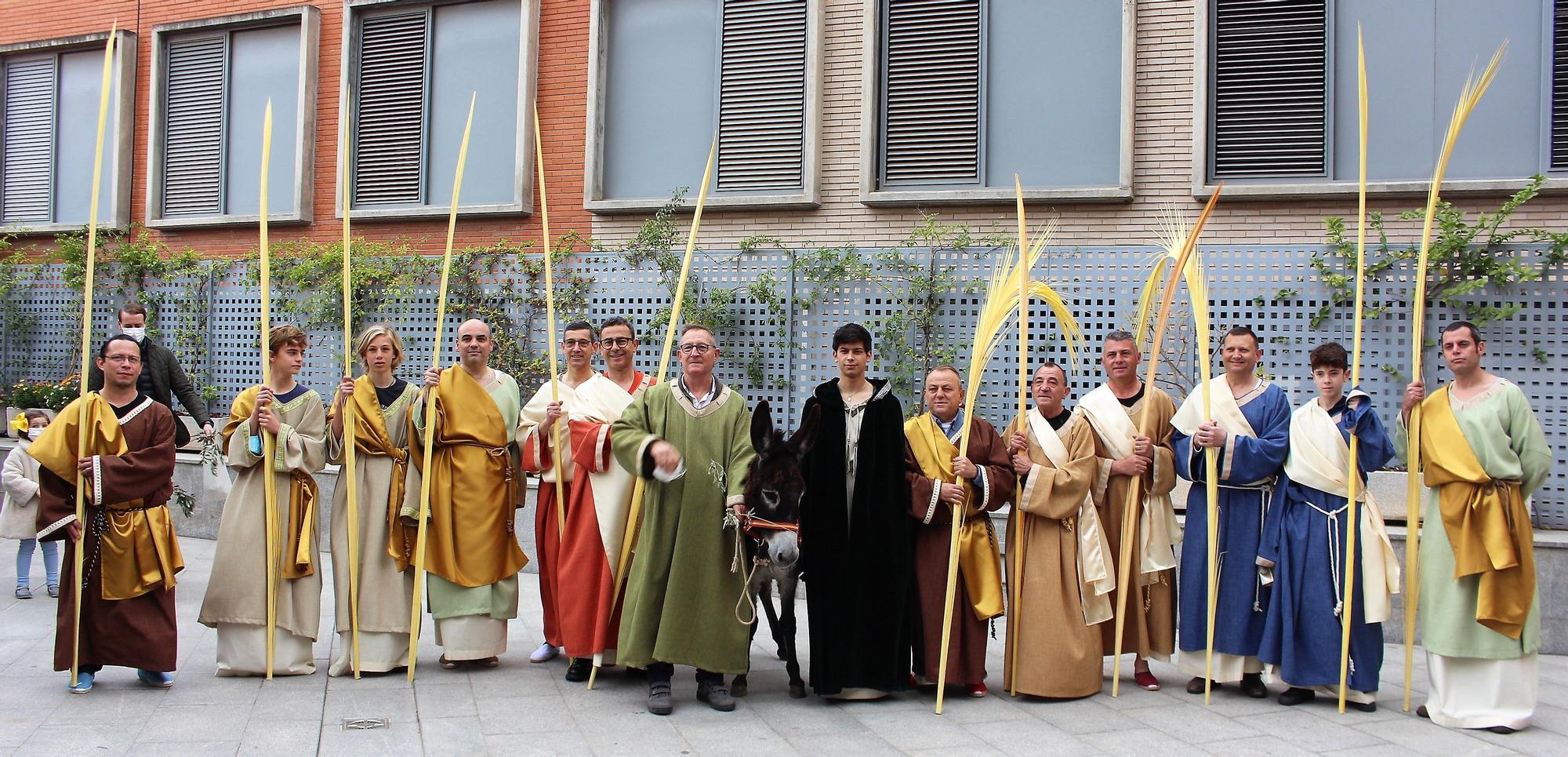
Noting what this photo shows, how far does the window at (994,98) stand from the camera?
953cm

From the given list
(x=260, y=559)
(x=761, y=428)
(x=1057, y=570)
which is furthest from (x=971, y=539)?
(x=260, y=559)

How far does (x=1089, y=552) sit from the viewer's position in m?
5.46

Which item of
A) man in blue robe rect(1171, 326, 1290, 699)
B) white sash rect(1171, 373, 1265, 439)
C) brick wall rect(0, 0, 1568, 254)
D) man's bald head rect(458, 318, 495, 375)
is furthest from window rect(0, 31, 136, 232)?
man in blue robe rect(1171, 326, 1290, 699)

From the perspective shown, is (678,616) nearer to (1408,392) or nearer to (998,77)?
(1408,392)

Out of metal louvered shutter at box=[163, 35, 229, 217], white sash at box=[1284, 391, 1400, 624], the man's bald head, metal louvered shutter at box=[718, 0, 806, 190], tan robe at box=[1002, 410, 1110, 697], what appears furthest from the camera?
metal louvered shutter at box=[163, 35, 229, 217]

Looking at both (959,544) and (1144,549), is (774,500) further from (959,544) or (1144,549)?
(1144,549)

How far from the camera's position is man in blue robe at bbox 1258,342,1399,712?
208 inches

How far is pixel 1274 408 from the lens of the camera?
5.48m

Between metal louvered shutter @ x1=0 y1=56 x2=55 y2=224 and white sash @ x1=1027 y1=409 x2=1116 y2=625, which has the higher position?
metal louvered shutter @ x1=0 y1=56 x2=55 y2=224

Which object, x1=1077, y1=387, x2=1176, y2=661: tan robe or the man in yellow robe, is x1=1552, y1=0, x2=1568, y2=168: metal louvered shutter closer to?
x1=1077, y1=387, x2=1176, y2=661: tan robe

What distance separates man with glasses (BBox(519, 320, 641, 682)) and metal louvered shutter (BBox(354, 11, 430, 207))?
6.34m

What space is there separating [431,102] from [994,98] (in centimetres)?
574

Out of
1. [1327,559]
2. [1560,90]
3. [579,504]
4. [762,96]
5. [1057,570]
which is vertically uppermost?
[762,96]

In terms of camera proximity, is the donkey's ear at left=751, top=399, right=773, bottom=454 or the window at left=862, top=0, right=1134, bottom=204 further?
the window at left=862, top=0, right=1134, bottom=204
